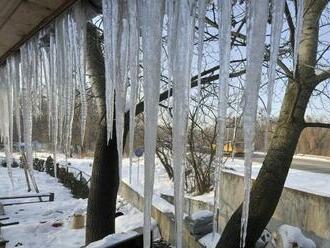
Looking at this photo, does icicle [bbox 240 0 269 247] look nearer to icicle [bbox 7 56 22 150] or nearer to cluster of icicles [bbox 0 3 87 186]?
cluster of icicles [bbox 0 3 87 186]

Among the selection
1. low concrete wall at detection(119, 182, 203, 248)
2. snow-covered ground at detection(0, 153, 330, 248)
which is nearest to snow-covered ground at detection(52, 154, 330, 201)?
snow-covered ground at detection(0, 153, 330, 248)

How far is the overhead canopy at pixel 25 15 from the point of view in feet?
4.53

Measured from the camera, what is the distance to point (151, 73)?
1.60 meters

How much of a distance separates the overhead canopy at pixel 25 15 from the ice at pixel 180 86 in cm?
46

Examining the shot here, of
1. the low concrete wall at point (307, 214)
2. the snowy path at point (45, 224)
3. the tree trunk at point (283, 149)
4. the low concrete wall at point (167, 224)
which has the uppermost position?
the tree trunk at point (283, 149)

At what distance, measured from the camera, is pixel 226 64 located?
5.76ft

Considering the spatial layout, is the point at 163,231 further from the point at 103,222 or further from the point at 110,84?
the point at 110,84

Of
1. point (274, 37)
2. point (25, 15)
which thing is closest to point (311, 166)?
point (274, 37)

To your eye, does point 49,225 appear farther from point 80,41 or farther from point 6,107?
point 80,41

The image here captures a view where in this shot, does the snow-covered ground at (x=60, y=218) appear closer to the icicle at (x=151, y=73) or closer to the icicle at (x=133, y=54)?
the icicle at (x=133, y=54)

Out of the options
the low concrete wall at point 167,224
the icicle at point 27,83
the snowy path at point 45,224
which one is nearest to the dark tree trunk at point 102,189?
the low concrete wall at point 167,224

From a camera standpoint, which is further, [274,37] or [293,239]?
[293,239]

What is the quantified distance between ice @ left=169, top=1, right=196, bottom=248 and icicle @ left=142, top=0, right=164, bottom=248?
0.10 m

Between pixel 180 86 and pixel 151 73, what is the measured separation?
15cm
